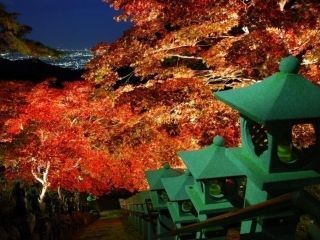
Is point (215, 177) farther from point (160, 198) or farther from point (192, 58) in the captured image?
point (192, 58)

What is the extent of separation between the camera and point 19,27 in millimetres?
12102

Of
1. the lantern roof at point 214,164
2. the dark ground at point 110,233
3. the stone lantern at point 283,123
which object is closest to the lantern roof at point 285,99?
the stone lantern at point 283,123

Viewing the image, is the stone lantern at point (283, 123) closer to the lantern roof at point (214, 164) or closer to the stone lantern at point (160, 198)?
the lantern roof at point (214, 164)

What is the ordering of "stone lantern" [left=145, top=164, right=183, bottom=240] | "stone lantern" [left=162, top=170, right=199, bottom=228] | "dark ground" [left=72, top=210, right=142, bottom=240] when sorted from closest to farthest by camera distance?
"stone lantern" [left=162, top=170, right=199, bottom=228] → "stone lantern" [left=145, top=164, right=183, bottom=240] → "dark ground" [left=72, top=210, right=142, bottom=240]

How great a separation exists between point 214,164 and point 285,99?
1983 millimetres

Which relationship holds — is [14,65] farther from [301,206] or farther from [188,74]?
[301,206]

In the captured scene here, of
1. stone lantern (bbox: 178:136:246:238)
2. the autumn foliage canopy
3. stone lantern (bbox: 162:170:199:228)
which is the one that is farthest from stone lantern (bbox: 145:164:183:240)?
stone lantern (bbox: 178:136:246:238)

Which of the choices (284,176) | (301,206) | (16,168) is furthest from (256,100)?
(16,168)

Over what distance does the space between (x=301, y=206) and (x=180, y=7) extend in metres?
9.00

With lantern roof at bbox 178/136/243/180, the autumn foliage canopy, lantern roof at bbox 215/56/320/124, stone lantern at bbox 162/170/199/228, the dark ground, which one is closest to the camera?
lantern roof at bbox 215/56/320/124

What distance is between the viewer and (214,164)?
4.95 metres

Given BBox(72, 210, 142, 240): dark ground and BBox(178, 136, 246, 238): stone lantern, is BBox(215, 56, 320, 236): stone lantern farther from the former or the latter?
BBox(72, 210, 142, 240): dark ground

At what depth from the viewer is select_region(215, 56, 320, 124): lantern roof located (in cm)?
303

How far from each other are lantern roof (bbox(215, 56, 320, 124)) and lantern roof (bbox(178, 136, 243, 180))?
1671mm
